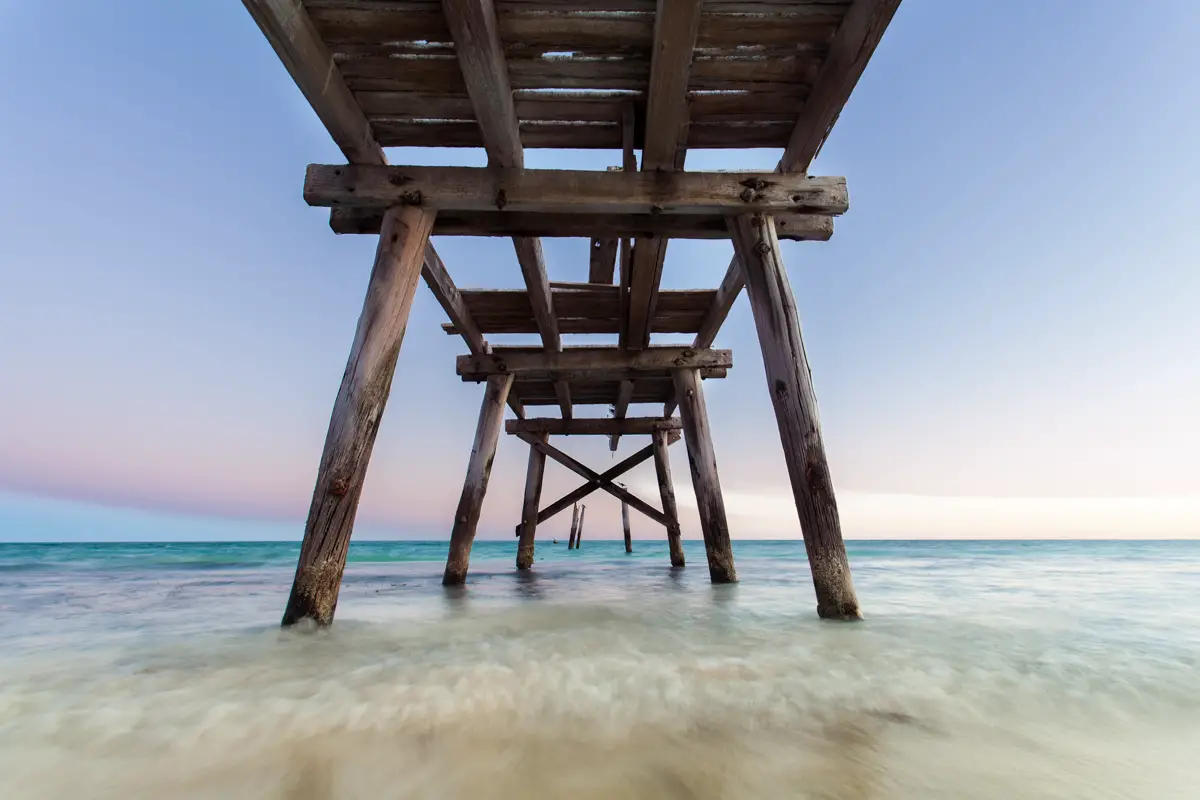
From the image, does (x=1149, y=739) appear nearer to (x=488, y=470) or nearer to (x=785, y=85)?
(x=785, y=85)

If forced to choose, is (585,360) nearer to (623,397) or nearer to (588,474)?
(623,397)

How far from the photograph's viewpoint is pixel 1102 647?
237 cm

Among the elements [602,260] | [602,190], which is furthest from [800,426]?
[602,260]

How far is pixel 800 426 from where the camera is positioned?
2994 millimetres

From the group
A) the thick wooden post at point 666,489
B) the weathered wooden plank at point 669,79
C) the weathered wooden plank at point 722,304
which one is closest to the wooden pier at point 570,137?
the weathered wooden plank at point 669,79

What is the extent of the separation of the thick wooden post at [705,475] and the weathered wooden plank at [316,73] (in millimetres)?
3776

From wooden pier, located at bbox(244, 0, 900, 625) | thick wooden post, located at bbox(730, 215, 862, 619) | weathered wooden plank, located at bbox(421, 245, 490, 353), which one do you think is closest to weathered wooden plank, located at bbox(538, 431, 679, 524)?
weathered wooden plank, located at bbox(421, 245, 490, 353)

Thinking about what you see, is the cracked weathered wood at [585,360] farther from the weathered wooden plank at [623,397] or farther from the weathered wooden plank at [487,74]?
the weathered wooden plank at [487,74]

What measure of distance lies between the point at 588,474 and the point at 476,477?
337 centimetres

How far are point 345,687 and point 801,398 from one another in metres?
2.55

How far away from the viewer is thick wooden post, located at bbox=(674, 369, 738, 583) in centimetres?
565

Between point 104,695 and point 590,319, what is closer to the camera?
point 104,695

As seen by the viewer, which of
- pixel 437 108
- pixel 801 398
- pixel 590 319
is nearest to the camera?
pixel 801 398

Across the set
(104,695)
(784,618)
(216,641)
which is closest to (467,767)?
(104,695)
